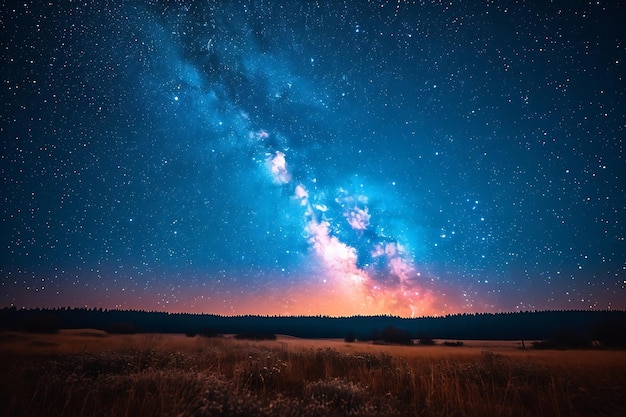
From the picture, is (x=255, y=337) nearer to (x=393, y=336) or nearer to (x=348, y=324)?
(x=393, y=336)

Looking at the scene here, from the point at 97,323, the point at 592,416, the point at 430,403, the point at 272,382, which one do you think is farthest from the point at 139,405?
the point at 97,323

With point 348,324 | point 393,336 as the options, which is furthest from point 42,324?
point 348,324

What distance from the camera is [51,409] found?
204 inches

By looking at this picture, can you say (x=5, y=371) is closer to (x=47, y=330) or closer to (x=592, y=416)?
(x=592, y=416)

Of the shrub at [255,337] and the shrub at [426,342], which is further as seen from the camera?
the shrub at [255,337]

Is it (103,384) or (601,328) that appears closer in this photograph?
(103,384)

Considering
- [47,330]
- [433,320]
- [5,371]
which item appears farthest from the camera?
[433,320]

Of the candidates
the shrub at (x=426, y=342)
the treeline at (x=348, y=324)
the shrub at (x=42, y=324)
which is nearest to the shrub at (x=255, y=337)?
the treeline at (x=348, y=324)

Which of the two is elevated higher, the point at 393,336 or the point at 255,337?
the point at 393,336

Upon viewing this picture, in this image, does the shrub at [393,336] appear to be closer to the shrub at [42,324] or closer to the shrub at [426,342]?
the shrub at [426,342]

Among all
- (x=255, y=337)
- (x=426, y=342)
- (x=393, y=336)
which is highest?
(x=393, y=336)

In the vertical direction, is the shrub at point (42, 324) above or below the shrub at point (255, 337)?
above

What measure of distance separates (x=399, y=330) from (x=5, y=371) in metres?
67.4

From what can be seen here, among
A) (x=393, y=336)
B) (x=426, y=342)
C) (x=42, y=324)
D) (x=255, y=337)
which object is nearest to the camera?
(x=42, y=324)
